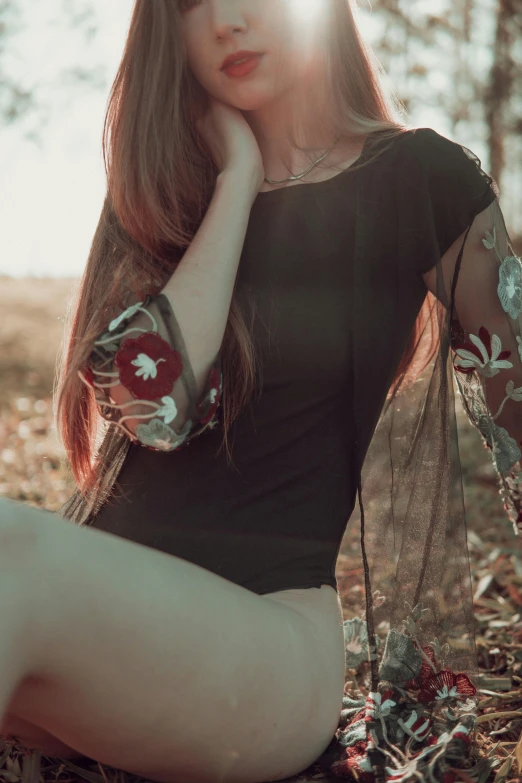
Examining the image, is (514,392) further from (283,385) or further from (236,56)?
(236,56)

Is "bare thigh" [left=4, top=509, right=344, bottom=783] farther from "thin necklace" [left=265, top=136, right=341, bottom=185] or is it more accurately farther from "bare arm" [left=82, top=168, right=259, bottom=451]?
"thin necklace" [left=265, top=136, right=341, bottom=185]

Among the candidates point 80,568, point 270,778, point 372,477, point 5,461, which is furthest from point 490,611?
point 5,461

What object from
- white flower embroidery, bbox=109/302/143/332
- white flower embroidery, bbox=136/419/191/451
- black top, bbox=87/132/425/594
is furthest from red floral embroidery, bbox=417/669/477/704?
white flower embroidery, bbox=109/302/143/332

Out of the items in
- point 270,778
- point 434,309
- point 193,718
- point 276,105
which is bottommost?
point 270,778

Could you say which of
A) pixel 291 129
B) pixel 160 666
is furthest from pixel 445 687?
pixel 291 129

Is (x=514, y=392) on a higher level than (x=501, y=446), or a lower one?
higher

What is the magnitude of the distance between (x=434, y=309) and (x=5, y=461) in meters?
3.34

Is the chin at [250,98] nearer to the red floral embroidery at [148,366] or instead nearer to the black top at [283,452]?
the black top at [283,452]

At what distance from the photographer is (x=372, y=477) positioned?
6.61 feet

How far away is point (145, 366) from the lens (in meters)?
1.76

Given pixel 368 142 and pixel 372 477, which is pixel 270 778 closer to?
pixel 372 477

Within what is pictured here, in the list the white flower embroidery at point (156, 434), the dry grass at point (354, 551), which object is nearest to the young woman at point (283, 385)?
the white flower embroidery at point (156, 434)

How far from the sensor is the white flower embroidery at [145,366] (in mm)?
1753

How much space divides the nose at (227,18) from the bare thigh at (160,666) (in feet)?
3.67
